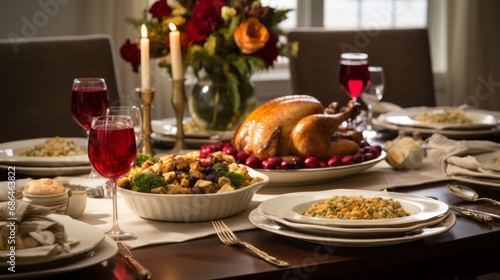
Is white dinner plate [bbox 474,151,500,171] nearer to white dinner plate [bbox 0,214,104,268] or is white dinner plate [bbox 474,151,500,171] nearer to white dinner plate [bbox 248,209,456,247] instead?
white dinner plate [bbox 248,209,456,247]

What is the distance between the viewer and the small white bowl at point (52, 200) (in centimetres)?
136

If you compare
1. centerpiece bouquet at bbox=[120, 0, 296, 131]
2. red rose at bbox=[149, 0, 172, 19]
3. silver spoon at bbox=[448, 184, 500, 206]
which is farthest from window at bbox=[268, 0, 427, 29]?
silver spoon at bbox=[448, 184, 500, 206]

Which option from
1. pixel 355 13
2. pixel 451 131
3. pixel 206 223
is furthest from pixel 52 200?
pixel 355 13

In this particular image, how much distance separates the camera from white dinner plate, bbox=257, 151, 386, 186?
1638 mm

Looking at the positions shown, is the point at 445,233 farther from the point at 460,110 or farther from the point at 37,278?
the point at 460,110

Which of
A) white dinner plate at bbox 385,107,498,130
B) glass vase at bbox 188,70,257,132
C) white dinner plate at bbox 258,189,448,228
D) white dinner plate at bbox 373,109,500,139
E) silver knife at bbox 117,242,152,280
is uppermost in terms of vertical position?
glass vase at bbox 188,70,257,132

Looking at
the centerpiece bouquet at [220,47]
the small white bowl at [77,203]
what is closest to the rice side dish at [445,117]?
the centerpiece bouquet at [220,47]

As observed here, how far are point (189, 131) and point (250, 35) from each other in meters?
0.37

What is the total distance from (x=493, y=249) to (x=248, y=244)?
45 cm

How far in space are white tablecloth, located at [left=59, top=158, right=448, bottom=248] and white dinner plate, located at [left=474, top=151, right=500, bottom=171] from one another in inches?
3.5

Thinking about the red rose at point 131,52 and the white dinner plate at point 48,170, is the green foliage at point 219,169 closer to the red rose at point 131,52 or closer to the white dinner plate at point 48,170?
the white dinner plate at point 48,170

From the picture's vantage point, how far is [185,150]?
1.99 metres

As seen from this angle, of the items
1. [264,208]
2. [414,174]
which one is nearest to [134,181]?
[264,208]

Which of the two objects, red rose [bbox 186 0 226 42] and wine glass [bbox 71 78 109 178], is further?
red rose [bbox 186 0 226 42]
